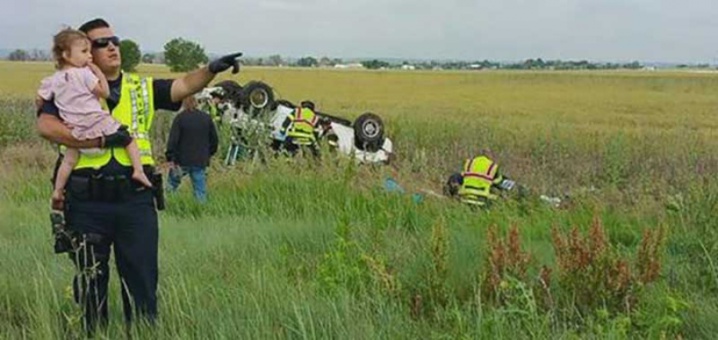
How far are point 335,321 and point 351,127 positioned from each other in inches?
365

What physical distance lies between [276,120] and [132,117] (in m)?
7.93

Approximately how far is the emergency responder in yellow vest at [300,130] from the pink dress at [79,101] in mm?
7600

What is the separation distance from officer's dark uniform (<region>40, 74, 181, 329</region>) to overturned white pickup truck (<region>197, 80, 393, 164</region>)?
23.5ft

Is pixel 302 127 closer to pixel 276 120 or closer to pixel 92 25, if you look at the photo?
pixel 276 120

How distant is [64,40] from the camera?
325cm

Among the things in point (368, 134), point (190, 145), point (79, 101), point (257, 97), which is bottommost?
point (368, 134)

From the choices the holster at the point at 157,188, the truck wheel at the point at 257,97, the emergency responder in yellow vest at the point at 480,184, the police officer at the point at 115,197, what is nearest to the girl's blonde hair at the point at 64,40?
the police officer at the point at 115,197

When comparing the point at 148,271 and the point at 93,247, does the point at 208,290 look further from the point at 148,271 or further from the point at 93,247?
the point at 93,247

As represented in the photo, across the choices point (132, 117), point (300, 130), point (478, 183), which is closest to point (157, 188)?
point (132, 117)

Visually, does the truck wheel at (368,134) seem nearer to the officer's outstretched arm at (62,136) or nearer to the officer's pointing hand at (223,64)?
the officer's pointing hand at (223,64)

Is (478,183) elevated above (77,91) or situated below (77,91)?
below

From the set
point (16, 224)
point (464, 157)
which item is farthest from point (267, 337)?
point (464, 157)

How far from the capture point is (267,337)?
3.11 m

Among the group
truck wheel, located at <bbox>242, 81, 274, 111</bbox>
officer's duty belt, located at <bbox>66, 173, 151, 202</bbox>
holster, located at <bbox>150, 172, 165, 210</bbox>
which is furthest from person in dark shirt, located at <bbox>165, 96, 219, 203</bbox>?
officer's duty belt, located at <bbox>66, 173, 151, 202</bbox>
